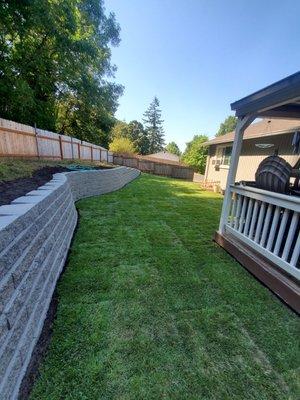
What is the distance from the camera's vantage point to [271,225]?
127 inches

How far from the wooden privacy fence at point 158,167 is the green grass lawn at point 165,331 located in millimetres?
19478

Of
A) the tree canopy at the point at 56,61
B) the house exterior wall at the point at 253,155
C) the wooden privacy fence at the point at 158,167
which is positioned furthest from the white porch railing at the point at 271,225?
the wooden privacy fence at the point at 158,167

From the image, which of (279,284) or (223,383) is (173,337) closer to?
(223,383)

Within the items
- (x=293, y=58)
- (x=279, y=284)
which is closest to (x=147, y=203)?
(x=279, y=284)

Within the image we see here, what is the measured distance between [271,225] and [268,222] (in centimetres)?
13

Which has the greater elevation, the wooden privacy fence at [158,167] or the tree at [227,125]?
the tree at [227,125]

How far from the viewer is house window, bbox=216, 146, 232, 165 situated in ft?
38.2

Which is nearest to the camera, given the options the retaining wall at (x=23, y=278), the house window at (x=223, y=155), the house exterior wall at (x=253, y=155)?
the retaining wall at (x=23, y=278)

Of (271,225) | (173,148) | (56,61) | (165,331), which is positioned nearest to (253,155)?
(271,225)

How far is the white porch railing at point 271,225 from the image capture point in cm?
267

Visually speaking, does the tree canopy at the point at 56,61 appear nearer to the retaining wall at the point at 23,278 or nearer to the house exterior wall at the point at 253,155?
the house exterior wall at the point at 253,155

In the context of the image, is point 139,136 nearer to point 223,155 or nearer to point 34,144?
point 223,155

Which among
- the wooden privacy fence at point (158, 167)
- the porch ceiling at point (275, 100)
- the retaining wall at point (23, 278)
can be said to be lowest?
the wooden privacy fence at point (158, 167)

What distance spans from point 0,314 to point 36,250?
818 mm
